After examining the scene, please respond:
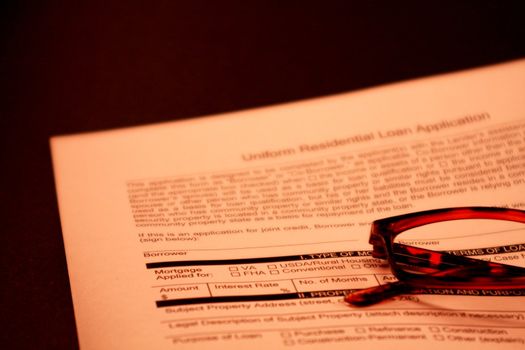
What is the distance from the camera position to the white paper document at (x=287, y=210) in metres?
0.39

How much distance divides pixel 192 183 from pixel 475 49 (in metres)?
0.36

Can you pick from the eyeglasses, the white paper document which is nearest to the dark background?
the white paper document

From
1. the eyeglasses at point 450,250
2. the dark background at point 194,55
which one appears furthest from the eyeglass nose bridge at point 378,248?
the dark background at point 194,55

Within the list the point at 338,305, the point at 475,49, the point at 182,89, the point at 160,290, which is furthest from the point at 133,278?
the point at 475,49

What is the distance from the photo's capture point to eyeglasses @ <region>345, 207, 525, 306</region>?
1.38ft

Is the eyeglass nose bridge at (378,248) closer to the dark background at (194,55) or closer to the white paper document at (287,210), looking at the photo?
the white paper document at (287,210)

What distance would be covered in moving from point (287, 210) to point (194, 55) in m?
0.26

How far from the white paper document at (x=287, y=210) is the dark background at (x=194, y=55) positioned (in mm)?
29

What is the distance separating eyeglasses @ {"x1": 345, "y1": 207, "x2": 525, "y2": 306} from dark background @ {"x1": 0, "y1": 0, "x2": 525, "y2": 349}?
20cm

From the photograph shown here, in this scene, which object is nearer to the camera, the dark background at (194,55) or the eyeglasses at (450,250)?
the eyeglasses at (450,250)

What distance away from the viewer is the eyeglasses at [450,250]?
420mm

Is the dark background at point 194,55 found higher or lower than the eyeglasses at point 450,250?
higher

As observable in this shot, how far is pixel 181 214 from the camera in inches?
19.0

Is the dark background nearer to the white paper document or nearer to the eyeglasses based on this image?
the white paper document
